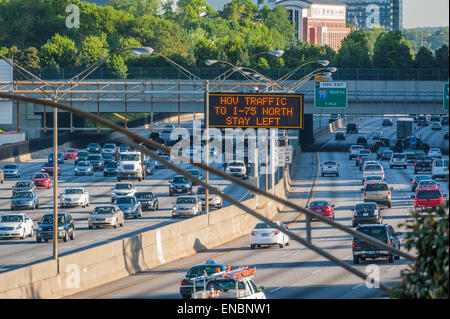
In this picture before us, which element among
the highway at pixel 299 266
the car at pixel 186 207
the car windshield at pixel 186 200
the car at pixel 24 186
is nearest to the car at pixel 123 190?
the car at pixel 24 186

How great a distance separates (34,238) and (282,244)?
12626mm

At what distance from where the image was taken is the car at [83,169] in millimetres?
81231

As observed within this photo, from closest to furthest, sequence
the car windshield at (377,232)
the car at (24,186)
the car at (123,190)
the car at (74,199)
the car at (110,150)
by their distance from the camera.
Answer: the car windshield at (377,232), the car at (74,199), the car at (123,190), the car at (24,186), the car at (110,150)

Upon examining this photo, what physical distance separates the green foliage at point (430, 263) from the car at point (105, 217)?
38824 millimetres

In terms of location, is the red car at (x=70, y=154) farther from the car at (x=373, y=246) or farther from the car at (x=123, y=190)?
the car at (x=373, y=246)

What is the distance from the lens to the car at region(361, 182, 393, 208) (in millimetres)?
58781

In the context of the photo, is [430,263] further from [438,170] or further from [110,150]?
[110,150]

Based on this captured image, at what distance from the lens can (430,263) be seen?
496 inches

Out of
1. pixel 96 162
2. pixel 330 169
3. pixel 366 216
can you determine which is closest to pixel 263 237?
pixel 366 216

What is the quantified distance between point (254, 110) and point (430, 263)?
36140mm

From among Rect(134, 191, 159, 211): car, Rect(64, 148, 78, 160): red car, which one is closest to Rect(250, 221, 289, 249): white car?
Rect(134, 191, 159, 211): car

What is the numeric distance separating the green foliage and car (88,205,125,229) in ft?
127

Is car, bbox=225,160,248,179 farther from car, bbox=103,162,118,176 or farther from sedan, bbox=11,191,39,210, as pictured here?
sedan, bbox=11,191,39,210

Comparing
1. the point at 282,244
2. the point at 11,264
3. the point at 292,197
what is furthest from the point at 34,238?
the point at 292,197
